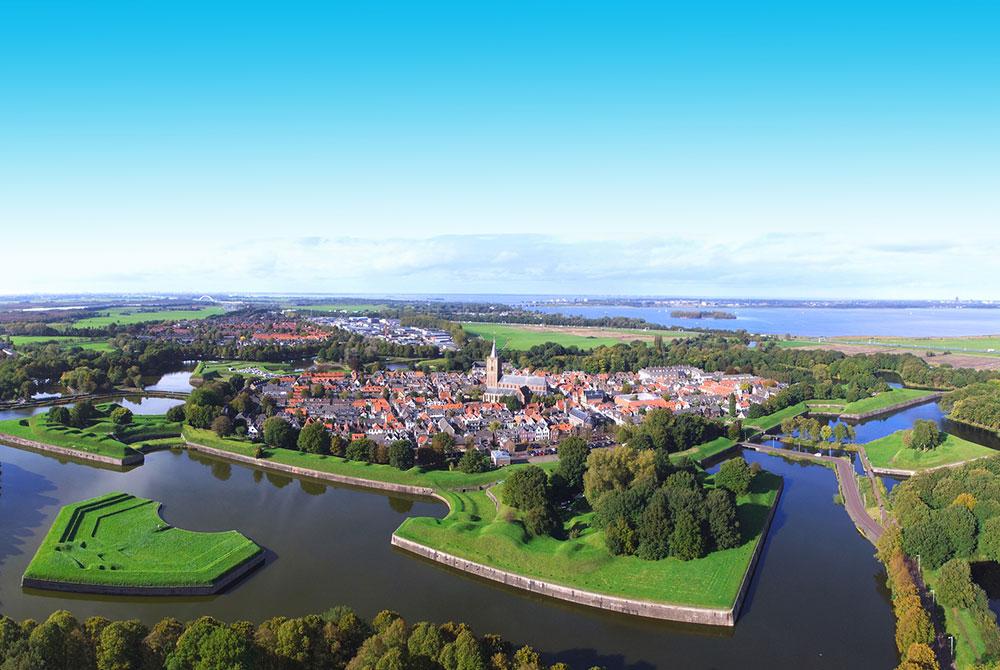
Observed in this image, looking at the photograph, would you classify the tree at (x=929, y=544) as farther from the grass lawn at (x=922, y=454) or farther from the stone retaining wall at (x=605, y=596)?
the grass lawn at (x=922, y=454)

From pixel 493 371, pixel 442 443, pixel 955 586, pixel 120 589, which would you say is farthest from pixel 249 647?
pixel 493 371

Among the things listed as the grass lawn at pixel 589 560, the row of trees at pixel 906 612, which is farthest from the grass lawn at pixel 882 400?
the row of trees at pixel 906 612

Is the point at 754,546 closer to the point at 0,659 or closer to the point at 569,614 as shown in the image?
the point at 569,614

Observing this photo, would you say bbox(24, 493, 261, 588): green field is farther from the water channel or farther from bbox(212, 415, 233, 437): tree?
bbox(212, 415, 233, 437): tree

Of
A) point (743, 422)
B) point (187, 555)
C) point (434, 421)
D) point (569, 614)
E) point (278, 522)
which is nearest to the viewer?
point (569, 614)

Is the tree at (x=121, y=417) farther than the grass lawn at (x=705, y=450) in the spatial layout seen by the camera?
Yes

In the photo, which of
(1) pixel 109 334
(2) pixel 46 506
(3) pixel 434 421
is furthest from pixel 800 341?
(1) pixel 109 334

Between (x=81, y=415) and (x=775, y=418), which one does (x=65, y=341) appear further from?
(x=775, y=418)
